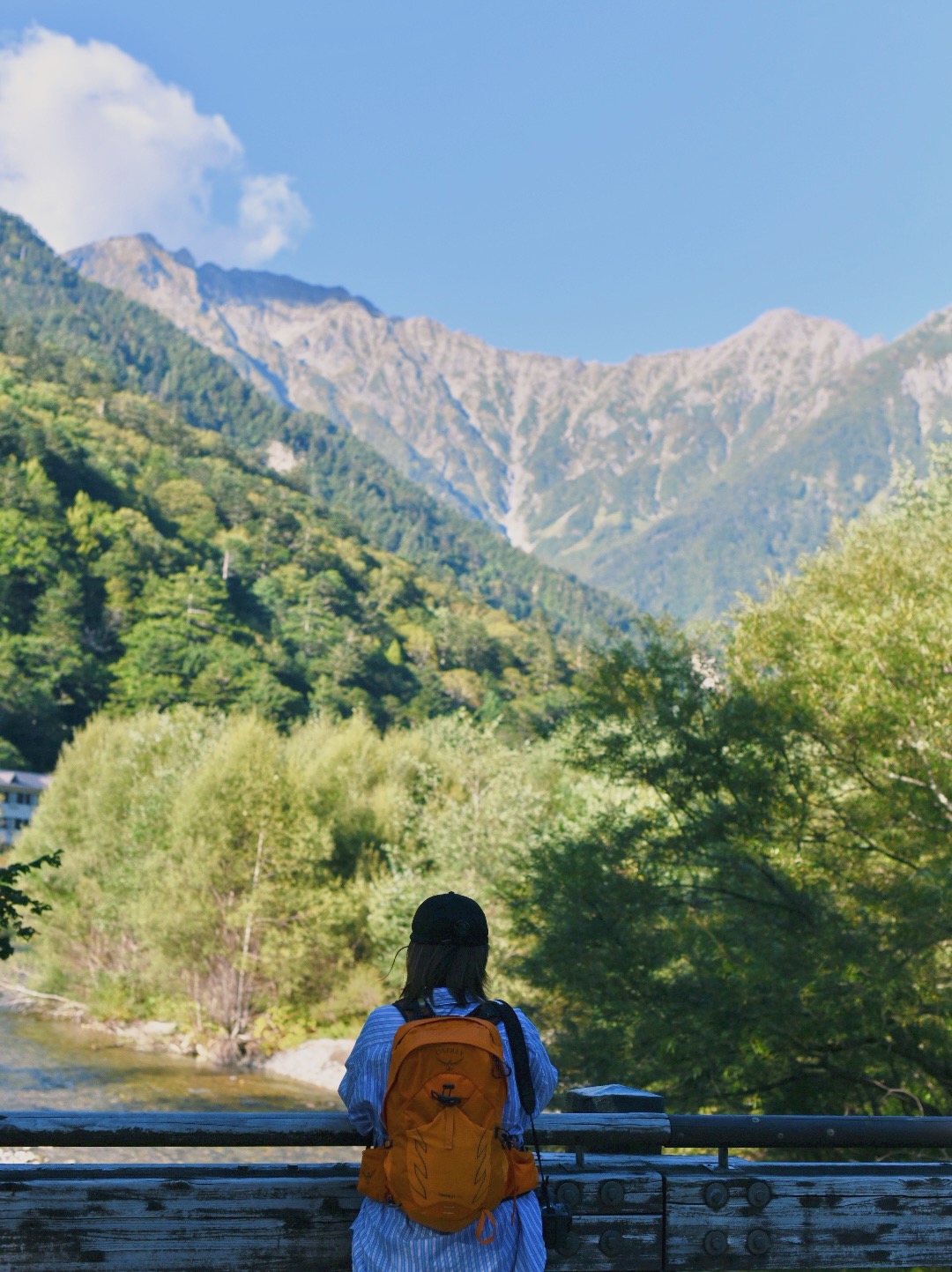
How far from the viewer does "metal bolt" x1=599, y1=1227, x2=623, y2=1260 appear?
3109 millimetres

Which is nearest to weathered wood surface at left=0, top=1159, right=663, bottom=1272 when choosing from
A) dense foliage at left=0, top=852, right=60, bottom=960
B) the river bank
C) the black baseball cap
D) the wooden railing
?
the wooden railing

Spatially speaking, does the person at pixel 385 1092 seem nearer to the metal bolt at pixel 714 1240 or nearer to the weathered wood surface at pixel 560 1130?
the weathered wood surface at pixel 560 1130

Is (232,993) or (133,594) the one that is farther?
(133,594)

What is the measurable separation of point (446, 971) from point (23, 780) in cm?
8030

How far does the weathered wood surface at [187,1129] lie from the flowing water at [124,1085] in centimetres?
1897

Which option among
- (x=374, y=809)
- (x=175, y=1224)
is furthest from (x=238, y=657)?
(x=175, y=1224)

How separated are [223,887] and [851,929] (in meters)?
23.1

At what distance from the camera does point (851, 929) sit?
1303cm

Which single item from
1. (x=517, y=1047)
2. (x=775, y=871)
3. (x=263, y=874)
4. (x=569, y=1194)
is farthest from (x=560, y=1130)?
(x=263, y=874)

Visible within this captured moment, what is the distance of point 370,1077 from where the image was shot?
287cm

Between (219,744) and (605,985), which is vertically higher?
(219,744)

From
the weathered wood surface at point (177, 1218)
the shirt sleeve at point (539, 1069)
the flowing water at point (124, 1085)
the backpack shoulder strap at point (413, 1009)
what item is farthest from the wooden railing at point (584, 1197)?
the flowing water at point (124, 1085)

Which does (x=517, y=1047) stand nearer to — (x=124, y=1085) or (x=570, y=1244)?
(x=570, y=1244)

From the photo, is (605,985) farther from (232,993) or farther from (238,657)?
(238,657)
